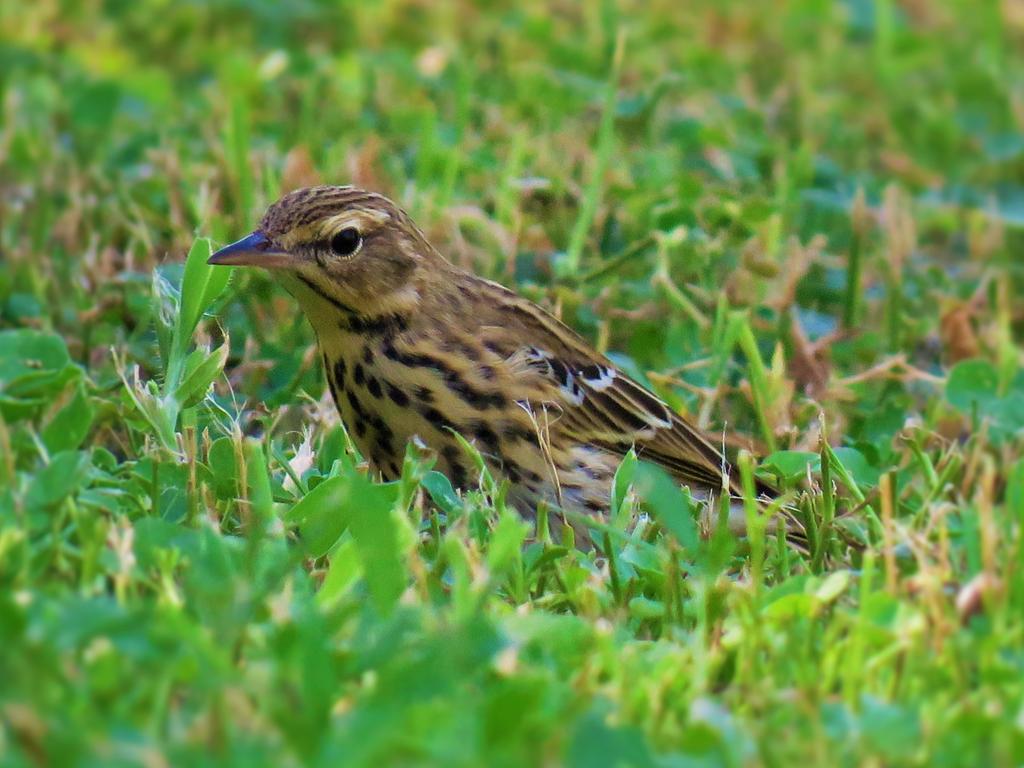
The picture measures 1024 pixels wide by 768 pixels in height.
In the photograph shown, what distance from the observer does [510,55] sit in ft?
27.6

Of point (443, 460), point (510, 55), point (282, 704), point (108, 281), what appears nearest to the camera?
point (282, 704)

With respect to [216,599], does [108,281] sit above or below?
below

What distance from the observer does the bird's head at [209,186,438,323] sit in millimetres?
4453

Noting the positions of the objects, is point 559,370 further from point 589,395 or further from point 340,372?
point 340,372

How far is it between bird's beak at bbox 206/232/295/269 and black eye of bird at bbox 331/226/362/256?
124mm

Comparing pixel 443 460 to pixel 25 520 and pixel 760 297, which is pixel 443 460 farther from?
pixel 760 297

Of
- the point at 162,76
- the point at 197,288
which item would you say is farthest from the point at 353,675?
the point at 162,76

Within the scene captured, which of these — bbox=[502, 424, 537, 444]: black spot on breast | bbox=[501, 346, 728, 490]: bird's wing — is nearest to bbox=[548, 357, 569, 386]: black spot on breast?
bbox=[501, 346, 728, 490]: bird's wing

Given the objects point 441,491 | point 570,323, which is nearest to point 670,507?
point 441,491

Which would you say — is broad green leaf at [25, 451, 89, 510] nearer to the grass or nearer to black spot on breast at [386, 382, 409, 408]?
the grass

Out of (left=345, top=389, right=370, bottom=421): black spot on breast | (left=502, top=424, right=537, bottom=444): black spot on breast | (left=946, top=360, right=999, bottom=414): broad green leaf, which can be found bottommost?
(left=946, top=360, right=999, bottom=414): broad green leaf

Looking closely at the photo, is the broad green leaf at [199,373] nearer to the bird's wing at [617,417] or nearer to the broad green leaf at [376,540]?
the broad green leaf at [376,540]

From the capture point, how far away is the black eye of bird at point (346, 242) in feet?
14.9

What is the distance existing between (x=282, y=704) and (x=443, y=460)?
5.28ft
